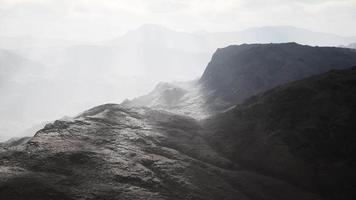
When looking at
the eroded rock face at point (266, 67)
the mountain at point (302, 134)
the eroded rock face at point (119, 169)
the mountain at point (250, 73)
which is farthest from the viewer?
the eroded rock face at point (266, 67)

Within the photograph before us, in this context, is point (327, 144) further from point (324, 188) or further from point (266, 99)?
point (266, 99)

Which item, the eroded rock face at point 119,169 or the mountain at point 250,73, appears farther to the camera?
the mountain at point 250,73

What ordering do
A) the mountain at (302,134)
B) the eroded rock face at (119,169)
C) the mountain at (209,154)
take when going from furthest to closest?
the mountain at (302,134) < the mountain at (209,154) < the eroded rock face at (119,169)

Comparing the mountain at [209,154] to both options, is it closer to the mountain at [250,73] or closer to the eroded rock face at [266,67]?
the mountain at [250,73]

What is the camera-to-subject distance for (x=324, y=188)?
35.5 m

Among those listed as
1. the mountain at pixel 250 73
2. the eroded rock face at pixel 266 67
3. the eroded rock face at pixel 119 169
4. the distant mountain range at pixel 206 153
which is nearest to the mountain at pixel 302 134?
the distant mountain range at pixel 206 153

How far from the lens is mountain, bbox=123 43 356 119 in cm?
10031

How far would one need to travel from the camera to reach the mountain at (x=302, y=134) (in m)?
37.0

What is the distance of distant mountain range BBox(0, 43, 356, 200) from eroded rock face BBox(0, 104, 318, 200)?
0.10 metres

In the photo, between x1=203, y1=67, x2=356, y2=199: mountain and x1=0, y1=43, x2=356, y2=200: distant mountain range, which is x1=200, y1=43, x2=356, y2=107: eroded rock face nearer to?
x1=203, y1=67, x2=356, y2=199: mountain

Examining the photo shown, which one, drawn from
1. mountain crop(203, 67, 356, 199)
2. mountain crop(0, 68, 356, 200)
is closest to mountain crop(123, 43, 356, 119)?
mountain crop(203, 67, 356, 199)

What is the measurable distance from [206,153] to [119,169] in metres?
14.1

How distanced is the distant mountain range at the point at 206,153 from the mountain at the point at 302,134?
0.35 feet

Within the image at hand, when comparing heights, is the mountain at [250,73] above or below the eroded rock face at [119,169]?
above
